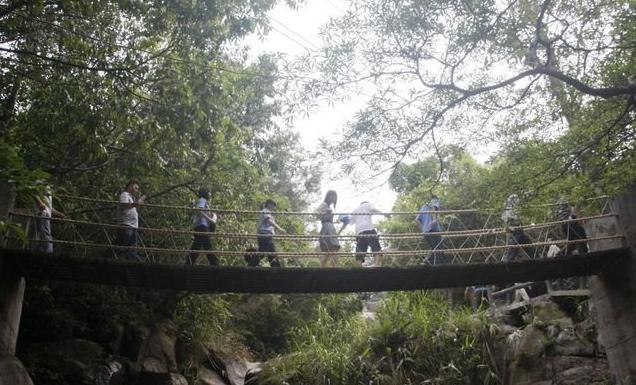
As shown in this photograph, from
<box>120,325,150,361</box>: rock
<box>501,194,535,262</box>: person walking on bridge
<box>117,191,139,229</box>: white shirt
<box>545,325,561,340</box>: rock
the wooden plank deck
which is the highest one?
<box>117,191,139,229</box>: white shirt

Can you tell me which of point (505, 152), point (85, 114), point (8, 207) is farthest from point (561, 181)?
point (8, 207)

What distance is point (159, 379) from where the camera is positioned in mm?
7566

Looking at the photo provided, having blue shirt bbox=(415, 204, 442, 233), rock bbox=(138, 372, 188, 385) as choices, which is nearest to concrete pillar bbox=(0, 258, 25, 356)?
rock bbox=(138, 372, 188, 385)

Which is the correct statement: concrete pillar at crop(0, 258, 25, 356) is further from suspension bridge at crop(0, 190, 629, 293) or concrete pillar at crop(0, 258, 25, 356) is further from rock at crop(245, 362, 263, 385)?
rock at crop(245, 362, 263, 385)

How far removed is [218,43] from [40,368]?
4047mm

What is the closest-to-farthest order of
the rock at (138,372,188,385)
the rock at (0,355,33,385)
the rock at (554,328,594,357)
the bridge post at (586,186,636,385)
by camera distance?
the rock at (0,355,33,385), the bridge post at (586,186,636,385), the rock at (554,328,594,357), the rock at (138,372,188,385)

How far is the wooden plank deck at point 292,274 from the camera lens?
17.0ft

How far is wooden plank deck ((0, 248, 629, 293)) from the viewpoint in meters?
5.18

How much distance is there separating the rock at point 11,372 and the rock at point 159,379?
2.46m

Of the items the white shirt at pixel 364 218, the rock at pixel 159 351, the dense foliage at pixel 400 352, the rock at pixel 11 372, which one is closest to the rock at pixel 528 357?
the dense foliage at pixel 400 352

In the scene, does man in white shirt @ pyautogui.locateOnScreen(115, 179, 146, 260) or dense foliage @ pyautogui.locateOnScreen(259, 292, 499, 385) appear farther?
dense foliage @ pyautogui.locateOnScreen(259, 292, 499, 385)

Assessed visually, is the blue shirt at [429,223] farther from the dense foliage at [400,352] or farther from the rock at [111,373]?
the rock at [111,373]

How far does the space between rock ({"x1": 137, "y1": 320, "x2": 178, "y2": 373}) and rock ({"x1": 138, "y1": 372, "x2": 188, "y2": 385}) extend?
0.19ft

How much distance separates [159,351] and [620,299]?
18.8ft
